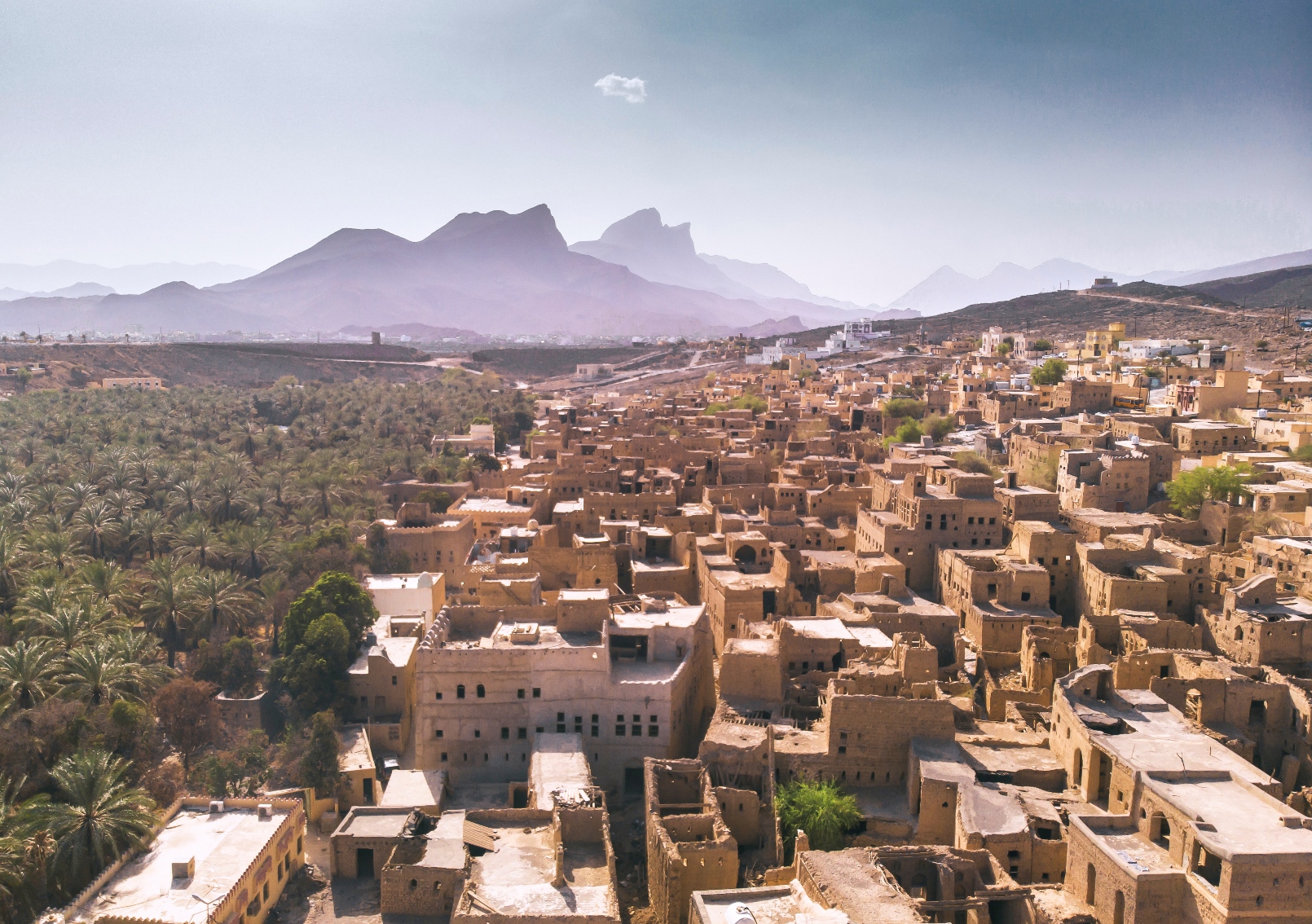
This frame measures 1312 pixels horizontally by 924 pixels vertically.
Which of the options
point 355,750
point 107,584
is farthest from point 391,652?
point 107,584

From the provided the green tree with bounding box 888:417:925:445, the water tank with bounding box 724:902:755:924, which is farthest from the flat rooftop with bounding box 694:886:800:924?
the green tree with bounding box 888:417:925:445

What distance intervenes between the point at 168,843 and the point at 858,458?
34574 millimetres

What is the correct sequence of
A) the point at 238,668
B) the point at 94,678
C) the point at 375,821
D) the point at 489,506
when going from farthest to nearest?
the point at 489,506, the point at 238,668, the point at 94,678, the point at 375,821

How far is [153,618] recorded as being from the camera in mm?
35125

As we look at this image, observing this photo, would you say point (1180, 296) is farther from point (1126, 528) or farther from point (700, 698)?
point (700, 698)

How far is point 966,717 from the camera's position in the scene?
25.9 metres

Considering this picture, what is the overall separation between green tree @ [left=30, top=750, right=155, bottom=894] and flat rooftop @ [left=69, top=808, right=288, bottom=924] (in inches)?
26.4

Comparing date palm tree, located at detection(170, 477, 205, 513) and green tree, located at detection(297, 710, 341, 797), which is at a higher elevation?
date palm tree, located at detection(170, 477, 205, 513)

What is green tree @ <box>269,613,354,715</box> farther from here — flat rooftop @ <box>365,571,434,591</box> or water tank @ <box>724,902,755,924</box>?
water tank @ <box>724,902,755,924</box>

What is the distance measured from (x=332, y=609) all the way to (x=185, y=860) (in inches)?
544

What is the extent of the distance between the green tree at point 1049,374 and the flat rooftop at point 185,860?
50952 millimetres

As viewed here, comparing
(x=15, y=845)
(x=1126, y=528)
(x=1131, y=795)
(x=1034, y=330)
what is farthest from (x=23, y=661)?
(x=1034, y=330)

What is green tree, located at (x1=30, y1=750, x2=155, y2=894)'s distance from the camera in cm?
2147

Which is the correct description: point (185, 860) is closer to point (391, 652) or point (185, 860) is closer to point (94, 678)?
point (94, 678)
